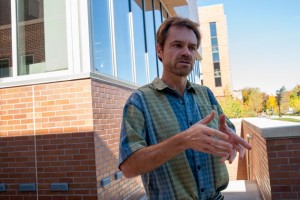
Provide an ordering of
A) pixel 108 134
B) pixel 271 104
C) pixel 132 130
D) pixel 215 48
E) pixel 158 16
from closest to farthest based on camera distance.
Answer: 1. pixel 132 130
2. pixel 108 134
3. pixel 158 16
4. pixel 215 48
5. pixel 271 104

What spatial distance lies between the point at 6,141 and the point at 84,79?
1543 millimetres

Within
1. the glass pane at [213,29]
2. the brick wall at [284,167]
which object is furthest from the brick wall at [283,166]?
the glass pane at [213,29]

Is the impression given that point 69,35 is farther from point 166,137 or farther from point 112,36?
point 166,137

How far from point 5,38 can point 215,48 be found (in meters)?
42.4

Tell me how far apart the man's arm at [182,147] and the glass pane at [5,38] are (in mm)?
3852

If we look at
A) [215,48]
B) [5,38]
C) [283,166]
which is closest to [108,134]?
[5,38]

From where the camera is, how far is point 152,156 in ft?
4.08

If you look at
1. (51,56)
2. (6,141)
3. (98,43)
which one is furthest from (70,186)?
(98,43)

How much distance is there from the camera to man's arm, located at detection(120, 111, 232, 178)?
1114 millimetres

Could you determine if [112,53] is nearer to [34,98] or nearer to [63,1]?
[63,1]

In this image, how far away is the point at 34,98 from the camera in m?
4.21

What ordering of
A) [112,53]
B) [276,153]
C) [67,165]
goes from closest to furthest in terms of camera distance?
1. [276,153]
2. [67,165]
3. [112,53]

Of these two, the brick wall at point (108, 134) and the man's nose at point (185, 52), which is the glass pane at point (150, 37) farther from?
the man's nose at point (185, 52)

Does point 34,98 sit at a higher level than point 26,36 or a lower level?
lower
